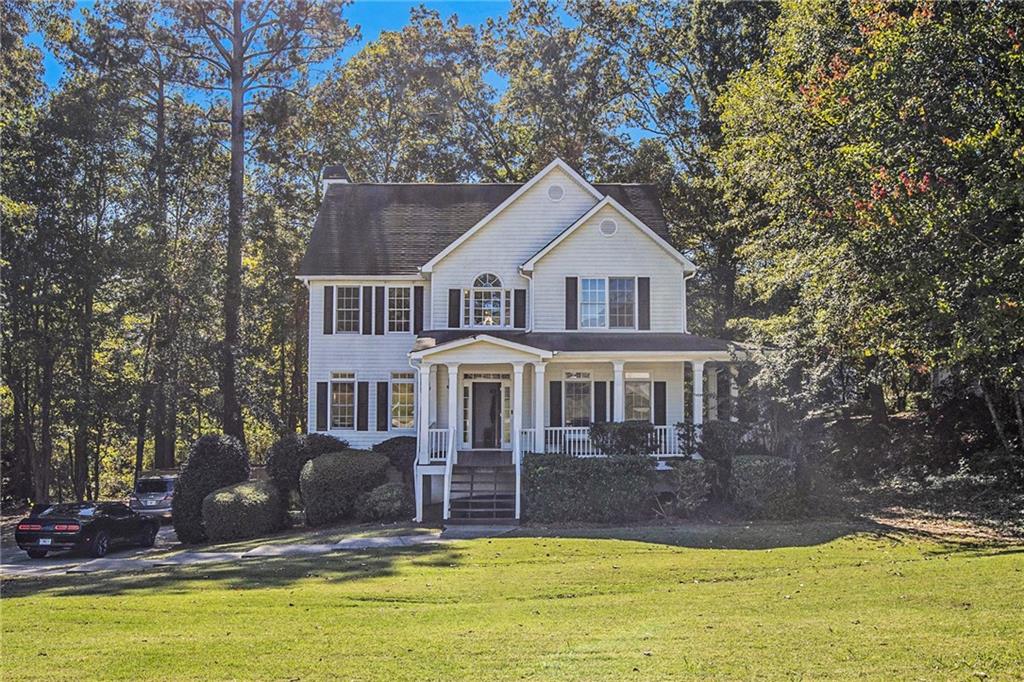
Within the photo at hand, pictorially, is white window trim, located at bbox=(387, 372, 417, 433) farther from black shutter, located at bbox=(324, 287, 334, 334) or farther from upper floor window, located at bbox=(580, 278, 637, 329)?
upper floor window, located at bbox=(580, 278, 637, 329)

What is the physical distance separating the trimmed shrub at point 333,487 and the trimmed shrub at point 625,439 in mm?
5886

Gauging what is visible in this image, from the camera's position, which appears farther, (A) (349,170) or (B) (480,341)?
(A) (349,170)

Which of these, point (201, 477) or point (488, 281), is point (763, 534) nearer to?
point (488, 281)

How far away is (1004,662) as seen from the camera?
8.78 m

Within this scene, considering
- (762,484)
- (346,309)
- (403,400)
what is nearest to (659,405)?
(762,484)

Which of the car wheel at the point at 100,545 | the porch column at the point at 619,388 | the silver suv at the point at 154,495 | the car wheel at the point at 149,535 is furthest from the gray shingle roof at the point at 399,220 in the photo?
the car wheel at the point at 100,545

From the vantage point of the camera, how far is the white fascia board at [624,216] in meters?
26.5

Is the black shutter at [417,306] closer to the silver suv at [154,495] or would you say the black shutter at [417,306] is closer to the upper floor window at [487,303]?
the upper floor window at [487,303]

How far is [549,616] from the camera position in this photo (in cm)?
1142

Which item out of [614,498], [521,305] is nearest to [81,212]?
[521,305]

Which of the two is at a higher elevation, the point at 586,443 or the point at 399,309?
the point at 399,309

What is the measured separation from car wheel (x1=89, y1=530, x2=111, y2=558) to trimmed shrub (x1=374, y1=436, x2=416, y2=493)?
7.18m

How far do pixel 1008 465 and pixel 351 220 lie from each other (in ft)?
63.8

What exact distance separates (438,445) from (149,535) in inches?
293
